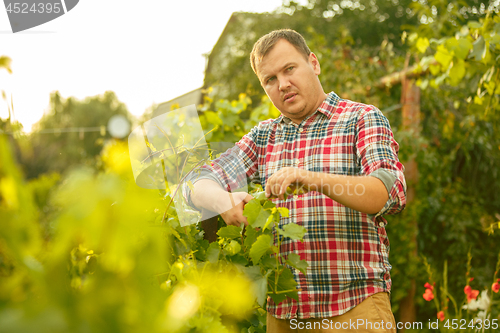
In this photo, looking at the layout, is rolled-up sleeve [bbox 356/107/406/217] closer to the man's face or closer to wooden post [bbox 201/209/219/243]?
the man's face

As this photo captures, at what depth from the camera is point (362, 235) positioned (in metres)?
1.27

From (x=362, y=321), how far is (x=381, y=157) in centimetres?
56

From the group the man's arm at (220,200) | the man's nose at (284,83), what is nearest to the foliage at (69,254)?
the man's arm at (220,200)

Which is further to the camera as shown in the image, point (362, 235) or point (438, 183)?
point (438, 183)

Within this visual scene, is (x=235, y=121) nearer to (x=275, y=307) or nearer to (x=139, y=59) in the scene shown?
(x=139, y=59)

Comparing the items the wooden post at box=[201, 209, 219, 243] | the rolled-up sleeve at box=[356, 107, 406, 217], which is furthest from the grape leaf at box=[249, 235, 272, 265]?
the rolled-up sleeve at box=[356, 107, 406, 217]

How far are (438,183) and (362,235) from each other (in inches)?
108

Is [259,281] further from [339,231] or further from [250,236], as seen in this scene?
[339,231]

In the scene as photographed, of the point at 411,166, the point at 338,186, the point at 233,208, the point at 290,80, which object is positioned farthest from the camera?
the point at 411,166

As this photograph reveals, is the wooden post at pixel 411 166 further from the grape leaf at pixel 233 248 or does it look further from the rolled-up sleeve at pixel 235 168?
the grape leaf at pixel 233 248

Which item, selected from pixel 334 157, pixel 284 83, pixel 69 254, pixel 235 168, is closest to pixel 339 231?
pixel 334 157

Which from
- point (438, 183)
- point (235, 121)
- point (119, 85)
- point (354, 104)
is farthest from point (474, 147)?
point (119, 85)

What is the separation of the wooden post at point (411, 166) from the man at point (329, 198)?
2.34 m

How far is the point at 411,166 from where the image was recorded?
3.53 meters
